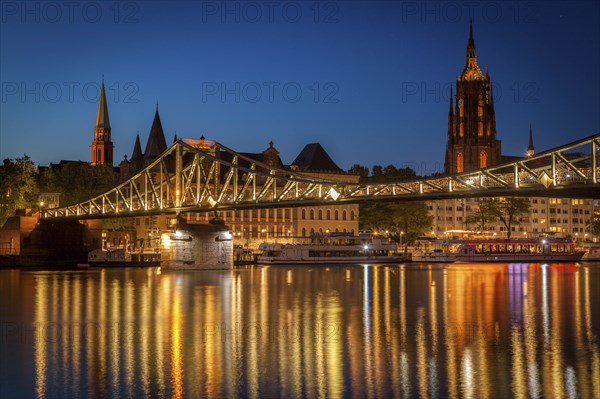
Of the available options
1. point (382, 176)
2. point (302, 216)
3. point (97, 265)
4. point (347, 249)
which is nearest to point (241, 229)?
point (302, 216)

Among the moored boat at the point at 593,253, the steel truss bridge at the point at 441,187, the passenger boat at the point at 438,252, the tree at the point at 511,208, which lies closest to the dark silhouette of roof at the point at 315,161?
the passenger boat at the point at 438,252

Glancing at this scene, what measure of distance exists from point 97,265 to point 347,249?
32763 millimetres

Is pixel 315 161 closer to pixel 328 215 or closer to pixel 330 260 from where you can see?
pixel 328 215

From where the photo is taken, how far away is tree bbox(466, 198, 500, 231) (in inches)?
6624

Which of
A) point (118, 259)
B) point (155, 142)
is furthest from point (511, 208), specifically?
point (118, 259)

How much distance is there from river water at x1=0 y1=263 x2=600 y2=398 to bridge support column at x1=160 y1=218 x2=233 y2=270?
3073cm

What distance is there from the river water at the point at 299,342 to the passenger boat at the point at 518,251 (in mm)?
62850

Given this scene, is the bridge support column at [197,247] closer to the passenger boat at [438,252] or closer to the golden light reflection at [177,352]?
the passenger boat at [438,252]

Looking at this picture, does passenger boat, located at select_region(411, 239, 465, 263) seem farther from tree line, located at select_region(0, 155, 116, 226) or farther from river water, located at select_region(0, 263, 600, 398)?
river water, located at select_region(0, 263, 600, 398)

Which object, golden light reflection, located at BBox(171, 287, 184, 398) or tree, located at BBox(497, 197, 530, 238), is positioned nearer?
golden light reflection, located at BBox(171, 287, 184, 398)

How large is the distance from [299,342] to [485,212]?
451 feet

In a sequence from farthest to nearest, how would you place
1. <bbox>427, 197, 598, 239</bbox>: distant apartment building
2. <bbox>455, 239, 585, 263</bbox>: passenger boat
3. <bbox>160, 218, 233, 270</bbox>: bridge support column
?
<bbox>427, 197, 598, 239</bbox>: distant apartment building → <bbox>455, 239, 585, 263</bbox>: passenger boat → <bbox>160, 218, 233, 270</bbox>: bridge support column

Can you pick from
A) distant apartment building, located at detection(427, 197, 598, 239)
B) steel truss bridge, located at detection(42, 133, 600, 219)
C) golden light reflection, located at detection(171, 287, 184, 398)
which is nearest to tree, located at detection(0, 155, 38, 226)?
steel truss bridge, located at detection(42, 133, 600, 219)

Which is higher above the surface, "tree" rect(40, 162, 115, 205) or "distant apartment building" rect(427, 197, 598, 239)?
"tree" rect(40, 162, 115, 205)
